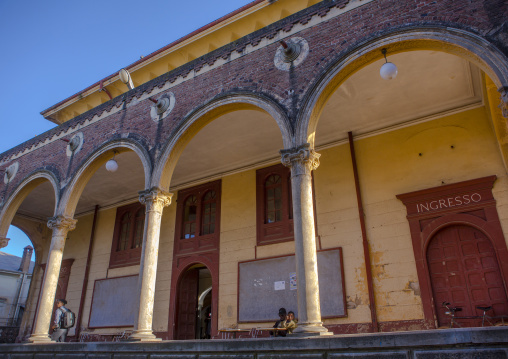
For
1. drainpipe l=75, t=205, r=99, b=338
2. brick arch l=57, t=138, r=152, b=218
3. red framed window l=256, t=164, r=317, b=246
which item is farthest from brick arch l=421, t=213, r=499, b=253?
drainpipe l=75, t=205, r=99, b=338

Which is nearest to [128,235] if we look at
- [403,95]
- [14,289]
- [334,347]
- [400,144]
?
[400,144]

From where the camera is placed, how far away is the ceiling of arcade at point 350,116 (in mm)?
8367

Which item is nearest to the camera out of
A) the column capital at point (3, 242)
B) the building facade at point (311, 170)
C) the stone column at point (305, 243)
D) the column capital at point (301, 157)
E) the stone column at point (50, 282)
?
the stone column at point (305, 243)

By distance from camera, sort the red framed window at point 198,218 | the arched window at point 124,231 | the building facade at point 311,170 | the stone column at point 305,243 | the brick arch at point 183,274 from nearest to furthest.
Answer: the stone column at point 305,243 → the building facade at point 311,170 → the brick arch at point 183,274 → the red framed window at point 198,218 → the arched window at point 124,231

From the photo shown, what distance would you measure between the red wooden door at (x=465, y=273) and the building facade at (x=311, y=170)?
3 cm

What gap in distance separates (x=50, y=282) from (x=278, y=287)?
222 inches

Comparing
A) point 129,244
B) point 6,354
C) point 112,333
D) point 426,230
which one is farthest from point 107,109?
point 426,230

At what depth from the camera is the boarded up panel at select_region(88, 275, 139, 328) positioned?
13055 mm

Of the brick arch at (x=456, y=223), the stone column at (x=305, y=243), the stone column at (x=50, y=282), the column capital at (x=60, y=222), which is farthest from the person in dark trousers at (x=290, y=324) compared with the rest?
the column capital at (x=60, y=222)

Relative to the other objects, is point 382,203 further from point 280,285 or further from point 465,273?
point 280,285

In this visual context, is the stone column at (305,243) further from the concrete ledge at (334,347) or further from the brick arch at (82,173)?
the brick arch at (82,173)

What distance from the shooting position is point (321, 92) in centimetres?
716

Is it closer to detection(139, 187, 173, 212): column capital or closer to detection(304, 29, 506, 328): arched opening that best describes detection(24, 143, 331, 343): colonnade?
detection(139, 187, 173, 212): column capital

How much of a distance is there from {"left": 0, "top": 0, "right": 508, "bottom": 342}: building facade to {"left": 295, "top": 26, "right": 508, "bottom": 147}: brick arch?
27 mm
